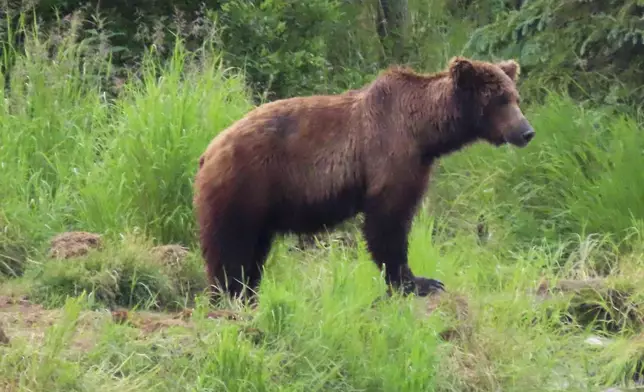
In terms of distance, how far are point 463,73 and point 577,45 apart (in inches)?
132

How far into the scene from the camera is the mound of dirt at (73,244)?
21.9 feet

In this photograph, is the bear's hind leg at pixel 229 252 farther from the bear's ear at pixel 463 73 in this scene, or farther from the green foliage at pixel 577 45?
the green foliage at pixel 577 45

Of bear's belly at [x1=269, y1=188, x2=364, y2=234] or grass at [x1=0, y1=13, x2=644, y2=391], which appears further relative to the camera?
bear's belly at [x1=269, y1=188, x2=364, y2=234]

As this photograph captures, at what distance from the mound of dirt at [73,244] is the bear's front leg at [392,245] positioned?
1.58 meters

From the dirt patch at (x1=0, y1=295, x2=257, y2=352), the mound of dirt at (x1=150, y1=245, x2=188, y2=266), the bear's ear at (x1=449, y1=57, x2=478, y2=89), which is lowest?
the mound of dirt at (x1=150, y1=245, x2=188, y2=266)

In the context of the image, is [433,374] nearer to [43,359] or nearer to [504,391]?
[504,391]

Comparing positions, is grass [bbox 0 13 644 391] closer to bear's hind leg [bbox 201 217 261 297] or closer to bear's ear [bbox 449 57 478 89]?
bear's hind leg [bbox 201 217 261 297]

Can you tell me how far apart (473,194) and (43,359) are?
496 centimetres

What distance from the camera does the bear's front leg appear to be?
20.9 ft

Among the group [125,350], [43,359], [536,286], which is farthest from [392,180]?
[43,359]

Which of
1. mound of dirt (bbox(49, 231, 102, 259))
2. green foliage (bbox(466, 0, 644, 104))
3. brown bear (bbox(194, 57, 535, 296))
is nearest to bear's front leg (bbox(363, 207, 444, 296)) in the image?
brown bear (bbox(194, 57, 535, 296))

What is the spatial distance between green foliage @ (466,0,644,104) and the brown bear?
2826 millimetres

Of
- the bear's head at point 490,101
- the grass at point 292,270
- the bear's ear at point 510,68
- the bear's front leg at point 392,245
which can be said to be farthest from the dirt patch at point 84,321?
the bear's ear at point 510,68

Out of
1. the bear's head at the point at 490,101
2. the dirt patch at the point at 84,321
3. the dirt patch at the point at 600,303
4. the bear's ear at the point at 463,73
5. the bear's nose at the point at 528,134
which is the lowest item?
the dirt patch at the point at 600,303
